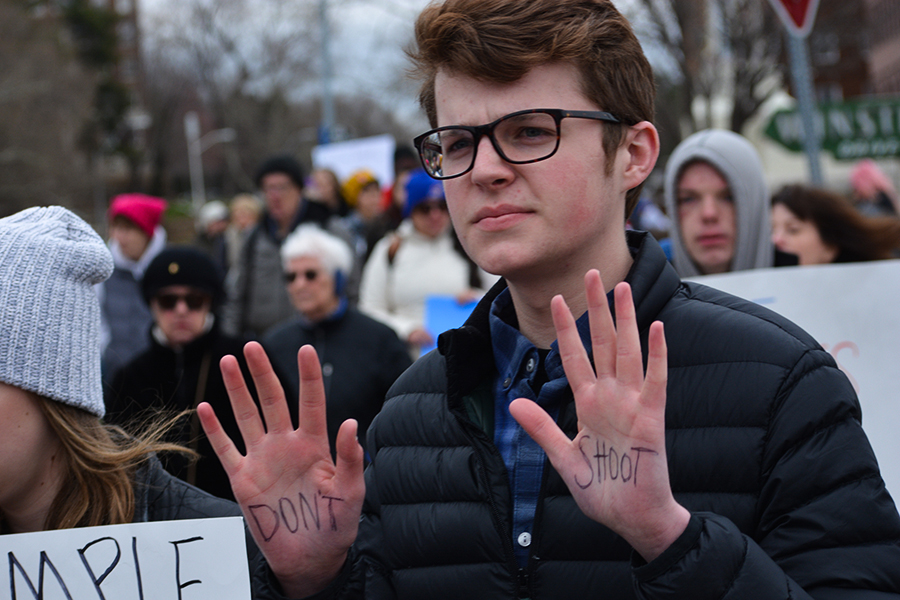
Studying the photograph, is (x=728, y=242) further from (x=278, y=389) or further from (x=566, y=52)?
(x=278, y=389)

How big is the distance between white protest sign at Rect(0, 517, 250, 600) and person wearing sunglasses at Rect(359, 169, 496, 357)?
13.5 ft

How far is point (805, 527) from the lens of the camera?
1.66 metres

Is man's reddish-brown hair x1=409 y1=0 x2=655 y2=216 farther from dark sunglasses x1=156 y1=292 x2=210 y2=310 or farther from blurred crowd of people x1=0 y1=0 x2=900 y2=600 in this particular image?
dark sunglasses x1=156 y1=292 x2=210 y2=310

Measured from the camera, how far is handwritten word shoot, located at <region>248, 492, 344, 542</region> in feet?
6.23

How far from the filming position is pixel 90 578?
1907 mm

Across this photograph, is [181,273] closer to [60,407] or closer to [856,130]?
[60,407]

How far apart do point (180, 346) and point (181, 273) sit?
1.29ft

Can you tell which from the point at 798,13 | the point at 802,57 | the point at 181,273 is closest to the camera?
the point at 181,273

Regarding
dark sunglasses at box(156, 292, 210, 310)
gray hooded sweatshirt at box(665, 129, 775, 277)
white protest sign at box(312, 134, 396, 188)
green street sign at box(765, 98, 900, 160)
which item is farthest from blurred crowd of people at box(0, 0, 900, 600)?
white protest sign at box(312, 134, 396, 188)

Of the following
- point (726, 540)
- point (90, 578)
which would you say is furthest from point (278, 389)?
point (726, 540)

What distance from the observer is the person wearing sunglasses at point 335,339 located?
5.08 metres

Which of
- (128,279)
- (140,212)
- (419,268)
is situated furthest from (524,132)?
(140,212)

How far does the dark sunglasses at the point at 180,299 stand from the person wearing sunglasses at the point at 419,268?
157 centimetres

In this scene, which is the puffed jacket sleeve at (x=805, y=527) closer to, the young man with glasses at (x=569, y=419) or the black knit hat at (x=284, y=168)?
the young man with glasses at (x=569, y=419)
